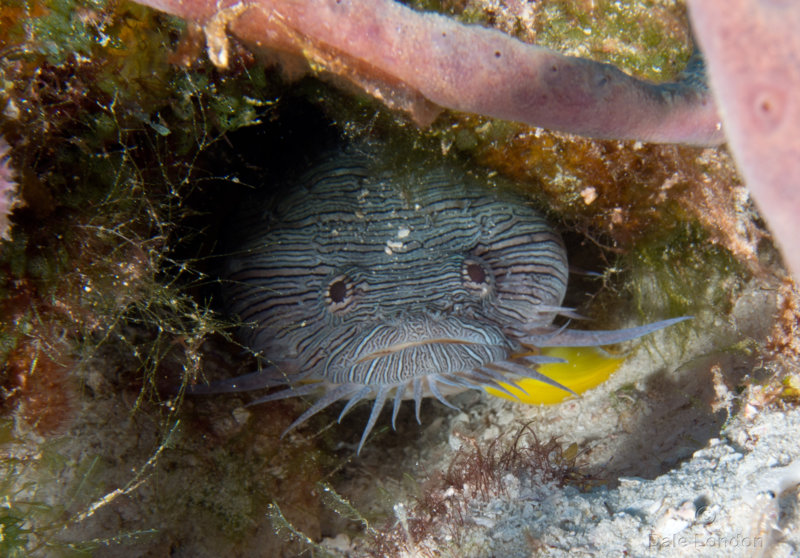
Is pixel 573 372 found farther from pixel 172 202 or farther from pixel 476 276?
pixel 172 202

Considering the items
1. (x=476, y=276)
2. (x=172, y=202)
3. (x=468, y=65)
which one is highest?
(x=468, y=65)

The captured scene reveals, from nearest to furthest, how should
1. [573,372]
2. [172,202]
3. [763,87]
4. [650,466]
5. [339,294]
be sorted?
[763,87], [172,202], [650,466], [339,294], [573,372]

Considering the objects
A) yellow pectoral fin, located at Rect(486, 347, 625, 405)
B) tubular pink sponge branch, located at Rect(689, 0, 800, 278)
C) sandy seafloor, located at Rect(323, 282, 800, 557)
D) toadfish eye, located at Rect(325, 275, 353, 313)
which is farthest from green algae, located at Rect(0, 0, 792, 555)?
tubular pink sponge branch, located at Rect(689, 0, 800, 278)

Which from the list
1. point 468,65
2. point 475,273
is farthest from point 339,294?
point 468,65

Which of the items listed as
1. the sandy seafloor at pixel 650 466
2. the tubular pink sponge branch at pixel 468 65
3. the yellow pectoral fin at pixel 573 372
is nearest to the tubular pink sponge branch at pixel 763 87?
the tubular pink sponge branch at pixel 468 65

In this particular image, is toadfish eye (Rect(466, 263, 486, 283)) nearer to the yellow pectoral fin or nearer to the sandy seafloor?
the yellow pectoral fin
